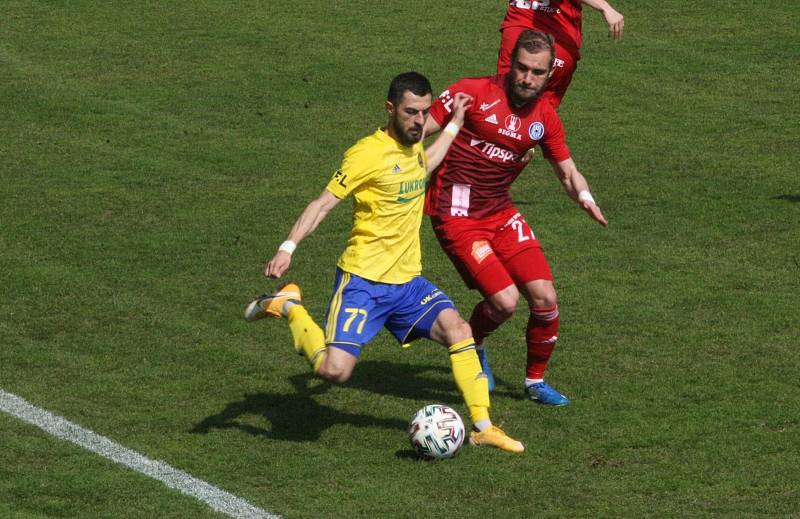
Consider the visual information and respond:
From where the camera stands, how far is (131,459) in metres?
8.79

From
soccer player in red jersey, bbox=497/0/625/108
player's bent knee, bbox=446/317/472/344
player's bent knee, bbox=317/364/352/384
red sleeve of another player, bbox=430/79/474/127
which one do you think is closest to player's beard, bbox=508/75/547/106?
red sleeve of another player, bbox=430/79/474/127

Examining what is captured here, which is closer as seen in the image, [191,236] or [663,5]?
[191,236]

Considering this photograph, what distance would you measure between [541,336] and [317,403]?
5.71 feet

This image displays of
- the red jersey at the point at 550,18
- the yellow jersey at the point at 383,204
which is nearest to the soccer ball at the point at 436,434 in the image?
the yellow jersey at the point at 383,204

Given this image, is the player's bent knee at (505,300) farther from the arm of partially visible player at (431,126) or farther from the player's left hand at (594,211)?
the arm of partially visible player at (431,126)

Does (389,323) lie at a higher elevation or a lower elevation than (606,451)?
higher

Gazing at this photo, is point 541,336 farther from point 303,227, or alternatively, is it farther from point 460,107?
point 303,227

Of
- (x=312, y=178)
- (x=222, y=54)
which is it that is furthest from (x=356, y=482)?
(x=222, y=54)

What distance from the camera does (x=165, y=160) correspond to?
52.4 feet

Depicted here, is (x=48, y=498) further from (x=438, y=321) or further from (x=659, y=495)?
(x=659, y=495)

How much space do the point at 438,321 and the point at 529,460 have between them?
3.71 ft

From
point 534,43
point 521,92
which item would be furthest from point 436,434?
point 534,43

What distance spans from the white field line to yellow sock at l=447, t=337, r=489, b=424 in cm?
177

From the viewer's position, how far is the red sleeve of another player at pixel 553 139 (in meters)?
9.98
